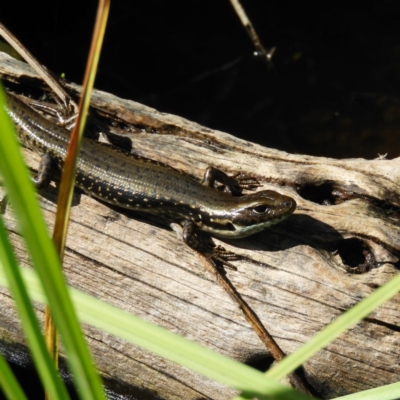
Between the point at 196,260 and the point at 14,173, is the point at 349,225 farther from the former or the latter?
the point at 14,173

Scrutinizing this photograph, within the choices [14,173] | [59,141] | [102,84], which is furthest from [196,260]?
[102,84]

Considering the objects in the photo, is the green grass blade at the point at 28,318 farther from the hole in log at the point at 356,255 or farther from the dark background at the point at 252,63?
the dark background at the point at 252,63

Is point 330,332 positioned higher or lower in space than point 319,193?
lower

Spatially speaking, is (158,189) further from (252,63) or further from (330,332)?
(252,63)

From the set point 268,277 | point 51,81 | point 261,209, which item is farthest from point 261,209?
point 51,81

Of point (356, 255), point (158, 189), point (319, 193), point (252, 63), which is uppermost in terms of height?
point (252, 63)

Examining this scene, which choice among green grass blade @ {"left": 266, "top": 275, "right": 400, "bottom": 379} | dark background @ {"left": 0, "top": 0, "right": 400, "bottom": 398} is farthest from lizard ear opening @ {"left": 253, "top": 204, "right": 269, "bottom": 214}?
dark background @ {"left": 0, "top": 0, "right": 400, "bottom": 398}
